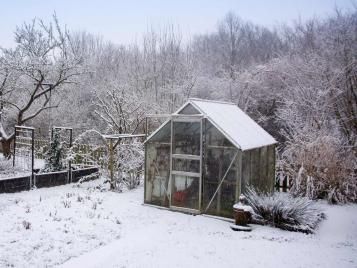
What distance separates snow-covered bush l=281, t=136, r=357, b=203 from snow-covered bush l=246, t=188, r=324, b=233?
8.95 feet

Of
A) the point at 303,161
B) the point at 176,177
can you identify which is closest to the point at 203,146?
A: the point at 176,177

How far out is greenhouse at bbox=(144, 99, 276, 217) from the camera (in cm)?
901

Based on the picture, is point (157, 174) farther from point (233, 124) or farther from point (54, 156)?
point (54, 156)

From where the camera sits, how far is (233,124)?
10086 millimetres

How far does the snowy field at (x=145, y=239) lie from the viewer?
21.0 ft

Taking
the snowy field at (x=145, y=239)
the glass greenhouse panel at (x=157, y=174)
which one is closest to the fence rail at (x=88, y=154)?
the glass greenhouse panel at (x=157, y=174)

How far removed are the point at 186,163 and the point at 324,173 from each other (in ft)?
16.0

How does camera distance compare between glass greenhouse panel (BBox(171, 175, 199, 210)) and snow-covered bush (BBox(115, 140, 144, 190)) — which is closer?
glass greenhouse panel (BBox(171, 175, 199, 210))

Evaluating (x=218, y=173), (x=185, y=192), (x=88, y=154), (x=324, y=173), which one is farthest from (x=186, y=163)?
(x=88, y=154)

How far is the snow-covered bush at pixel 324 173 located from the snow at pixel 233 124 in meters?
1.50

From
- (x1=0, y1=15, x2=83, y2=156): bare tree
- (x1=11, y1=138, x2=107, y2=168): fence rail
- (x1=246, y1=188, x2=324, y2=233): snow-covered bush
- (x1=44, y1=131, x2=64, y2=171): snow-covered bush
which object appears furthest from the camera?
(x1=0, y1=15, x2=83, y2=156): bare tree

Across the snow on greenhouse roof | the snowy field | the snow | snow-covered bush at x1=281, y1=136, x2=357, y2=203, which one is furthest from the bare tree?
snow-covered bush at x1=281, y1=136, x2=357, y2=203

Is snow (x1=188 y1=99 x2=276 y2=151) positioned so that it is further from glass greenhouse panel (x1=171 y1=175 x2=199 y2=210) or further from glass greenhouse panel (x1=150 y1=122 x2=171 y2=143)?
glass greenhouse panel (x1=171 y1=175 x2=199 y2=210)

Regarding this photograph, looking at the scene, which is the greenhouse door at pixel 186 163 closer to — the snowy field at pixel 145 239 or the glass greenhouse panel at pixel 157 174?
the glass greenhouse panel at pixel 157 174
